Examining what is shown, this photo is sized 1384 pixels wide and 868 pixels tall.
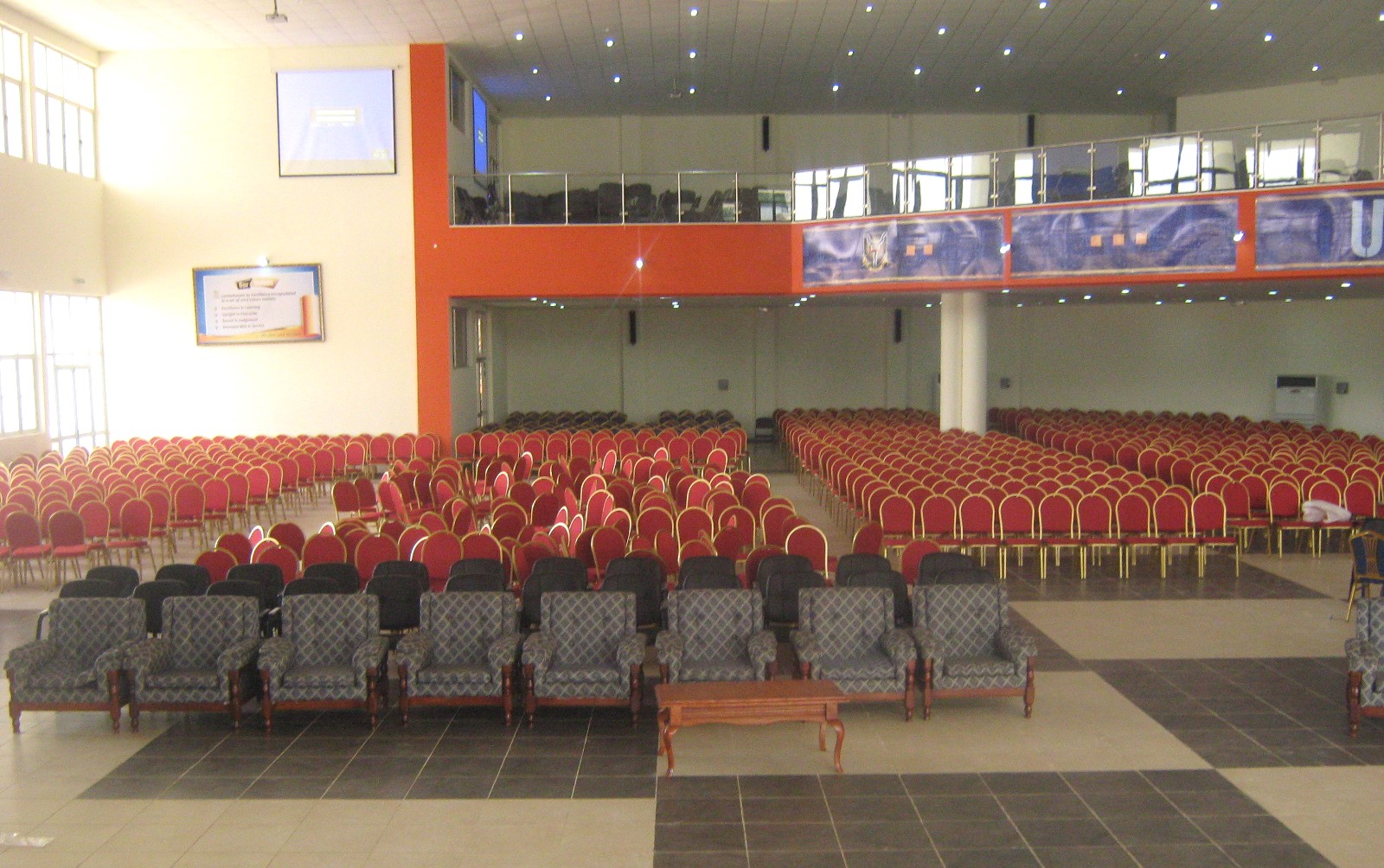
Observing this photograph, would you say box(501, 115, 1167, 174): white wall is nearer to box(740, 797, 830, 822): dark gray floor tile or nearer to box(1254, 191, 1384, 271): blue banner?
box(1254, 191, 1384, 271): blue banner

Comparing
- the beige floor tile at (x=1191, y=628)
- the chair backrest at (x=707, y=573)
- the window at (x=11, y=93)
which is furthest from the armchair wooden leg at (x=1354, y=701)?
the window at (x=11, y=93)

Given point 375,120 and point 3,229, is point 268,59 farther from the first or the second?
point 3,229

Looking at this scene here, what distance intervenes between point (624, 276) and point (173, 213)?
945cm

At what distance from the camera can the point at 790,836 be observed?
6215mm

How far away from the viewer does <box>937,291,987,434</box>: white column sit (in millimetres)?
21438

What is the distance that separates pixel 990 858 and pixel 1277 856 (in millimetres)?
1551

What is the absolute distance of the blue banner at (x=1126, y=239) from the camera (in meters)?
17.5

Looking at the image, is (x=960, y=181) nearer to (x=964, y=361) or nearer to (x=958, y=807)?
(x=964, y=361)

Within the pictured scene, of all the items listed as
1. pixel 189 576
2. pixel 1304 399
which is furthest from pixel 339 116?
pixel 1304 399

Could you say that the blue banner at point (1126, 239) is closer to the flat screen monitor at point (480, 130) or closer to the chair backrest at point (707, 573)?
the chair backrest at point (707, 573)

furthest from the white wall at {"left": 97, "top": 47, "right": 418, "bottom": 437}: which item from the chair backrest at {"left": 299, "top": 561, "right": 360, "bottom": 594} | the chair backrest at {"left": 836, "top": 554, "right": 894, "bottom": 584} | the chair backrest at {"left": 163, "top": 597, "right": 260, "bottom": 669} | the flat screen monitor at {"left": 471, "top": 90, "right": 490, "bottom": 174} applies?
the chair backrest at {"left": 836, "top": 554, "right": 894, "bottom": 584}

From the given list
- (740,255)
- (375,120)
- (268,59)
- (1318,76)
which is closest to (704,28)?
(740,255)

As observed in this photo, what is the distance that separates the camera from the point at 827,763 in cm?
727

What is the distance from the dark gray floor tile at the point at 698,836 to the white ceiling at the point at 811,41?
17.2m
